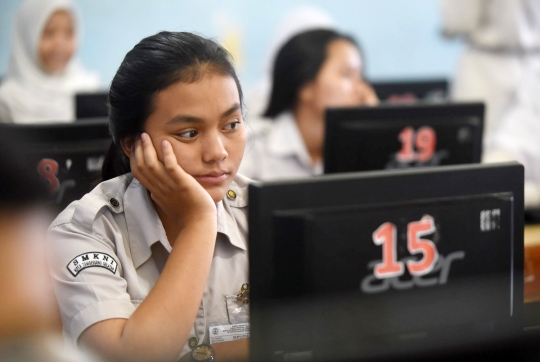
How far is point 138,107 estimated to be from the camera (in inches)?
43.0

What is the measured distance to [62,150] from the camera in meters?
1.42

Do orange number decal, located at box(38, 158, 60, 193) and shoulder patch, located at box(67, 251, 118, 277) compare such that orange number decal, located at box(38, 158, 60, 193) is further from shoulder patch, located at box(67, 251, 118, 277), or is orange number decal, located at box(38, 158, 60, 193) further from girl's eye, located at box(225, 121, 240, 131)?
girl's eye, located at box(225, 121, 240, 131)

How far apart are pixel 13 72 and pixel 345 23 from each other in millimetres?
2578

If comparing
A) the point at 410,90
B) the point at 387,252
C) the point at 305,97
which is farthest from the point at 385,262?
the point at 410,90

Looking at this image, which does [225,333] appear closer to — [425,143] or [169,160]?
[169,160]

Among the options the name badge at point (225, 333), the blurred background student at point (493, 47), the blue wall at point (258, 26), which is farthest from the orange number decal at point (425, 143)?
the blue wall at point (258, 26)

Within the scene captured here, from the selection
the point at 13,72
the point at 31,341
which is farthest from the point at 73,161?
the point at 13,72

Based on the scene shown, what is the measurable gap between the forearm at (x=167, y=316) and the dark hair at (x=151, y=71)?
20cm

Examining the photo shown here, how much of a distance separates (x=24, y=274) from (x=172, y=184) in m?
0.25

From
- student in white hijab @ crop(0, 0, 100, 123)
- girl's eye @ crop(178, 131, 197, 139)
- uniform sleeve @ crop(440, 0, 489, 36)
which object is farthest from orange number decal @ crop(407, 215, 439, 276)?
uniform sleeve @ crop(440, 0, 489, 36)

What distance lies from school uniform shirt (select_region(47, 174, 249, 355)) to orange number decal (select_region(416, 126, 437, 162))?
33.4 inches

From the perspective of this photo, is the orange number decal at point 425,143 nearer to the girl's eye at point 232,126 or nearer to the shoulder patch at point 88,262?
the girl's eye at point 232,126

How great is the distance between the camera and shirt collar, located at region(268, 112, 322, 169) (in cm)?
284

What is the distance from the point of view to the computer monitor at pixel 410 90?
11.0ft
